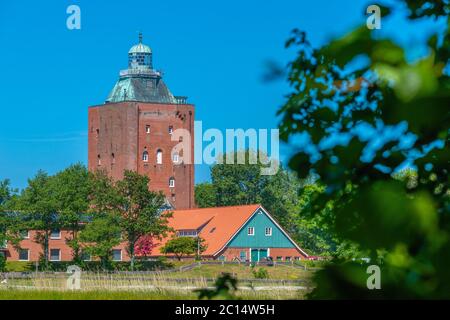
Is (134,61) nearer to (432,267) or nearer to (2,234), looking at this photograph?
(2,234)

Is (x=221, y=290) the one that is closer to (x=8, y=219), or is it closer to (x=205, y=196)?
(x=8, y=219)

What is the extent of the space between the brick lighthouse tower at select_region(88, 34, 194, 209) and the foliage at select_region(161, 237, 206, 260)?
93.8 ft

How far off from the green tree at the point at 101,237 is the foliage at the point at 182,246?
12062 millimetres

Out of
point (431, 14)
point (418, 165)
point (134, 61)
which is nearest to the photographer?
point (418, 165)

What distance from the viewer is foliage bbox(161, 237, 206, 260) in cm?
8525

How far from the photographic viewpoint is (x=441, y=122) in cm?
263

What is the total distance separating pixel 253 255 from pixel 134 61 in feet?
135

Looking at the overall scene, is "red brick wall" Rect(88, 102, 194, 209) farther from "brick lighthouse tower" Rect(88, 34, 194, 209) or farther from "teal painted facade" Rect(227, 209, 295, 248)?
"teal painted facade" Rect(227, 209, 295, 248)

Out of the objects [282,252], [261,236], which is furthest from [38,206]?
[282,252]

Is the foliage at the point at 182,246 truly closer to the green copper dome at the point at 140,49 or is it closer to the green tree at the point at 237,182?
the green tree at the point at 237,182

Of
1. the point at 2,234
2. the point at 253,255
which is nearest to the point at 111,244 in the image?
the point at 2,234

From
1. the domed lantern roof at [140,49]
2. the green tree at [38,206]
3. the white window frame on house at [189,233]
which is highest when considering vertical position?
the domed lantern roof at [140,49]

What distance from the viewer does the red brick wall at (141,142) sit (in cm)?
11500

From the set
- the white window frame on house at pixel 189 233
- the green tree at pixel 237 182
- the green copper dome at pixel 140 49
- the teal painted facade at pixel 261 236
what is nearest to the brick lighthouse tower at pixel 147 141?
the green tree at pixel 237 182
